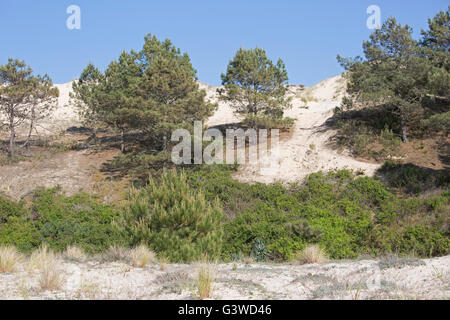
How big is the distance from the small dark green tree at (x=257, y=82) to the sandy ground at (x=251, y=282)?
2075 cm

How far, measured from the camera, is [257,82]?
2916cm

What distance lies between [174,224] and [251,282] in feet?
16.9

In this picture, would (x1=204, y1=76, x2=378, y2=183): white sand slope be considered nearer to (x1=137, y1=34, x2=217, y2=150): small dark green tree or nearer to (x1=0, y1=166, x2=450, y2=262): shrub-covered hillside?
(x1=0, y1=166, x2=450, y2=262): shrub-covered hillside

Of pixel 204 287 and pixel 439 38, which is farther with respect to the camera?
pixel 439 38

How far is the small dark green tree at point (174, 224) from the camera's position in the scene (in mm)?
11656

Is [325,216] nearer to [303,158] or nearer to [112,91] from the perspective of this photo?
[303,158]

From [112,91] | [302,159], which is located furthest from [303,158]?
[112,91]

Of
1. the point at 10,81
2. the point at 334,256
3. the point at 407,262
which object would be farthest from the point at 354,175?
the point at 10,81

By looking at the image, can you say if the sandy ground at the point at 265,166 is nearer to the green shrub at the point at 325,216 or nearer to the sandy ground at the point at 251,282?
the green shrub at the point at 325,216

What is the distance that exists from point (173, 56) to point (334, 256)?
2134 cm

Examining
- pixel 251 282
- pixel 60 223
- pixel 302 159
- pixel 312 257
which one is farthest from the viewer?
pixel 302 159

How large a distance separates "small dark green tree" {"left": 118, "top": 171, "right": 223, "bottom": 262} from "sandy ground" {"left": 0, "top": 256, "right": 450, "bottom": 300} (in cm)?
262
